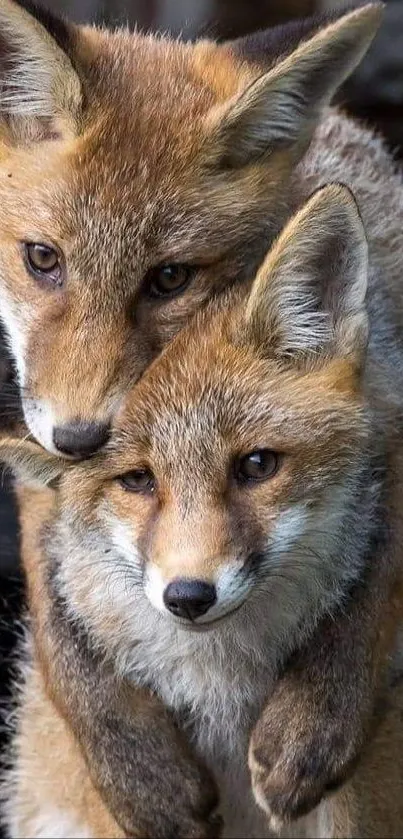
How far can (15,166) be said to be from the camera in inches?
156

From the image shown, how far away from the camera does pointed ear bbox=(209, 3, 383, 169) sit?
392 centimetres

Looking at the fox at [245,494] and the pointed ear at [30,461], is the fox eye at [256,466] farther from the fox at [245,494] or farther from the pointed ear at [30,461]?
the pointed ear at [30,461]

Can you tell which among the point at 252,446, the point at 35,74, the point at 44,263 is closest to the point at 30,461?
the point at 44,263

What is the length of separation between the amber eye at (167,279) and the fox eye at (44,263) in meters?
0.22

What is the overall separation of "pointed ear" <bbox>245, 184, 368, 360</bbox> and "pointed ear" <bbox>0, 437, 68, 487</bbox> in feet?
1.95

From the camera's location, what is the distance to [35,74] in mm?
3914

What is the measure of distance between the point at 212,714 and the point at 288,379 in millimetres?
973

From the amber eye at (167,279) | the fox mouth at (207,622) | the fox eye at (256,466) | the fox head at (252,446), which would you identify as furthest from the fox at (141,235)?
the fox mouth at (207,622)

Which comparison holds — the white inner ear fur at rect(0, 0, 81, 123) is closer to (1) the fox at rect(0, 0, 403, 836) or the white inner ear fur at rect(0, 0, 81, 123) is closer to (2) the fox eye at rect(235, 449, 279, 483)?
(1) the fox at rect(0, 0, 403, 836)

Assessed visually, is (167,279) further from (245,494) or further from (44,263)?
(245,494)

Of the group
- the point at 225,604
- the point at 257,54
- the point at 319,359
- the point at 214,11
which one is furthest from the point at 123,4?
the point at 225,604

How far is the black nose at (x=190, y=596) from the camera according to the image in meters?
3.40

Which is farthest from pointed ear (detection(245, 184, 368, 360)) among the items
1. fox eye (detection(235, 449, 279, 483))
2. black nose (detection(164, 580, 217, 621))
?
black nose (detection(164, 580, 217, 621))

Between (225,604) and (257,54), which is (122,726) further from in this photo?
(257,54)
